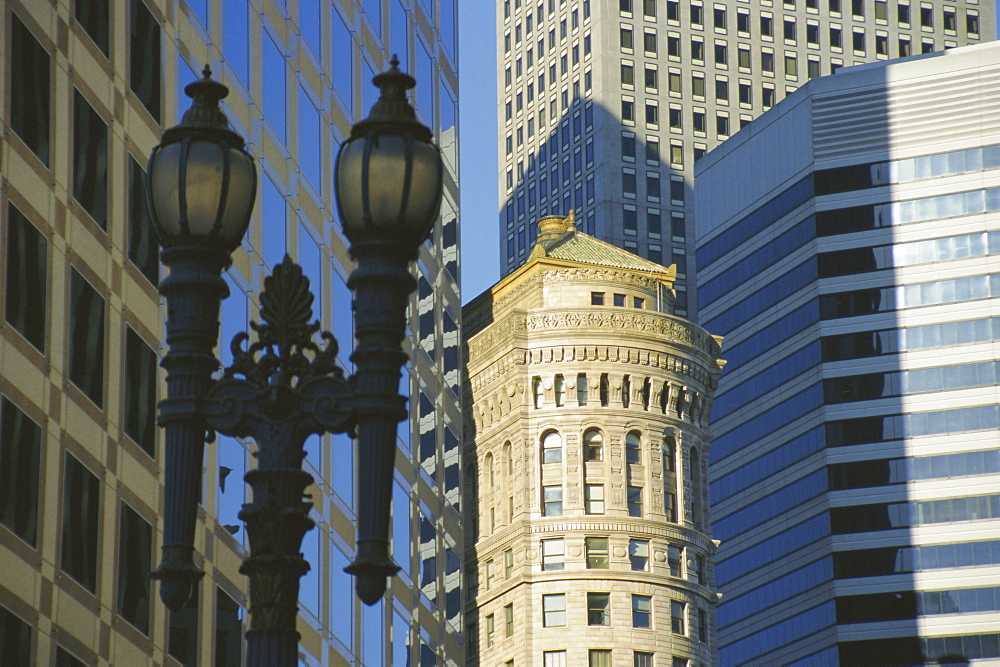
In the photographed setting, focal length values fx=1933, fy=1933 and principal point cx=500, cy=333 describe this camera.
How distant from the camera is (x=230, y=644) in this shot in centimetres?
3822

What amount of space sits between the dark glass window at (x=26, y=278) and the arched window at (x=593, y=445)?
81.6 m

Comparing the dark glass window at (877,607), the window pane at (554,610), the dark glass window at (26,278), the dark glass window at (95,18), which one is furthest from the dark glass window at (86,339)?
the dark glass window at (877,607)

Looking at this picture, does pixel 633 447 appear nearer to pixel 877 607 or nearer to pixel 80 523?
pixel 877 607

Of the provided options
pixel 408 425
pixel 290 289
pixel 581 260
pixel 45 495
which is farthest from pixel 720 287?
pixel 290 289

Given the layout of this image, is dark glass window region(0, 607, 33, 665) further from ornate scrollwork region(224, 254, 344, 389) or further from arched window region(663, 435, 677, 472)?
arched window region(663, 435, 677, 472)

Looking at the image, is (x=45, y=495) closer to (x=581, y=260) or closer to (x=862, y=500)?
(x=581, y=260)

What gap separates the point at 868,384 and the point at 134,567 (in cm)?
10590

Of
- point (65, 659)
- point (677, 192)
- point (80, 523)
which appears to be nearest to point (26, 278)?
point (80, 523)

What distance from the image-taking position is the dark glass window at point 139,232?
34.5 metres

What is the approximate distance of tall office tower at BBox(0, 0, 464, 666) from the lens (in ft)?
95.2

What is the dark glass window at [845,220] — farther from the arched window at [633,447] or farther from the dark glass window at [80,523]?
the dark glass window at [80,523]

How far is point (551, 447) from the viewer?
111m

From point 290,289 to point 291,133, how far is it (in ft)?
111

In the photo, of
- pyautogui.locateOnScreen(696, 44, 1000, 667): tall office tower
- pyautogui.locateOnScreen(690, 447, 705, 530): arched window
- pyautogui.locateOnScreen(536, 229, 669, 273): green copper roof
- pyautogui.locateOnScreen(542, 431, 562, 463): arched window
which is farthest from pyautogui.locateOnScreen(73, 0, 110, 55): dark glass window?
pyautogui.locateOnScreen(696, 44, 1000, 667): tall office tower
